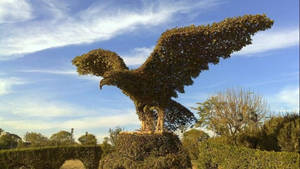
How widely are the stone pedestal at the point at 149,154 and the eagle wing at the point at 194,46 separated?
182cm

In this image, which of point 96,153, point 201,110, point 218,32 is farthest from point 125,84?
point 201,110

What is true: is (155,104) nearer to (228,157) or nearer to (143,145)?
(143,145)

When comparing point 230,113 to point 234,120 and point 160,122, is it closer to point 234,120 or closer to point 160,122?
point 234,120

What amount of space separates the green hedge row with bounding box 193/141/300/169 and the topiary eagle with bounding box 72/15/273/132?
226 cm

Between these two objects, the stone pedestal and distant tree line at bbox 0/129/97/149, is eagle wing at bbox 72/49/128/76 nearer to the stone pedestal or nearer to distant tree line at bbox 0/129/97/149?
the stone pedestal

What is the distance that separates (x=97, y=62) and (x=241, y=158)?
23.9ft

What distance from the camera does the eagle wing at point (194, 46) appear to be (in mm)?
8992

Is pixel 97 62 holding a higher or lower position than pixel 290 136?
higher

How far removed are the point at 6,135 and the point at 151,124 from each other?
20520mm

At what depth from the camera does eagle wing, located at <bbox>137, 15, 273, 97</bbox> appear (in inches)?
354

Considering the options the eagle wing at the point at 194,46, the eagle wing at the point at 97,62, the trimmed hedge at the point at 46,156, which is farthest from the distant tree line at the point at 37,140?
the eagle wing at the point at 194,46

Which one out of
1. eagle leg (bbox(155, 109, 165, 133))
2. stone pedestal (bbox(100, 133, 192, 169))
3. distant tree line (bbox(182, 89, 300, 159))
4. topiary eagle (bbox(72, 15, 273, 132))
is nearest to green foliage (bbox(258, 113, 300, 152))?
distant tree line (bbox(182, 89, 300, 159))

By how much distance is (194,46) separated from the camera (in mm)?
9180

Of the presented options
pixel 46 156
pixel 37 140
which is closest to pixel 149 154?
pixel 46 156
